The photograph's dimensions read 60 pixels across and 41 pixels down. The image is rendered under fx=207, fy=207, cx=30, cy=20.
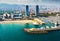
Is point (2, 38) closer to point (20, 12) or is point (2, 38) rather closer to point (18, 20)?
point (18, 20)

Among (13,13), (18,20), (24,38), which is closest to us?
(24,38)

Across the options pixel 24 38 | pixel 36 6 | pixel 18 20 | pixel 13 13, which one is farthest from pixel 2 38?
pixel 36 6

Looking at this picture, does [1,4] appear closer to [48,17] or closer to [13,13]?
[13,13]

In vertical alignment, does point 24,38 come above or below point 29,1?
below

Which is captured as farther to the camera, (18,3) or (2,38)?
(18,3)

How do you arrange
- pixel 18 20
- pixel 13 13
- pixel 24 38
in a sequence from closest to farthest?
pixel 24 38
pixel 18 20
pixel 13 13

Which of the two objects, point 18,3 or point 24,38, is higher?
point 18,3

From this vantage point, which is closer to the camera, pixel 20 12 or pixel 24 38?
pixel 24 38

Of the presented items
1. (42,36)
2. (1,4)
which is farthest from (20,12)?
(42,36)
